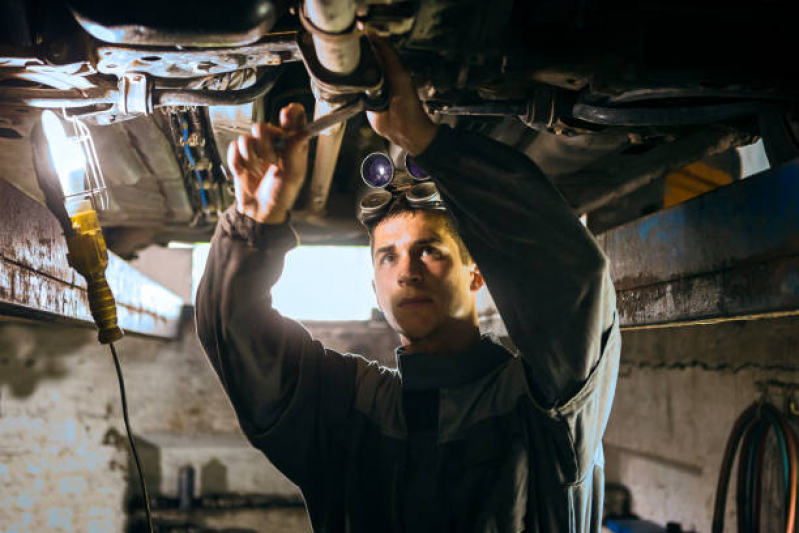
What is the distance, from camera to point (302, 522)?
338cm

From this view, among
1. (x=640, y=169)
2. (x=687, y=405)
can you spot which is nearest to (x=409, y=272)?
(x=640, y=169)

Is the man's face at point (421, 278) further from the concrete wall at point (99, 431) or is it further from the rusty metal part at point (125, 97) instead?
the concrete wall at point (99, 431)

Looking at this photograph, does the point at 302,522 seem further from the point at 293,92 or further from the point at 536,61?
the point at 536,61

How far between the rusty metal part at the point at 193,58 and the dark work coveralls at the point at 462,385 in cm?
27

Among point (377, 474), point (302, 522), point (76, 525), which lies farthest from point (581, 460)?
point (76, 525)

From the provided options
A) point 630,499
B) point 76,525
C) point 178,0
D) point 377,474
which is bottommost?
point 76,525

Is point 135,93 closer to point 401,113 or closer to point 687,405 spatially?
point 401,113

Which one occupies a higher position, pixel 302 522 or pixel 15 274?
pixel 15 274

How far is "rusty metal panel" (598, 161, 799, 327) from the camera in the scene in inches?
36.9

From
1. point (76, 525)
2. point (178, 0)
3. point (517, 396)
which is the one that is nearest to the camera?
point (178, 0)

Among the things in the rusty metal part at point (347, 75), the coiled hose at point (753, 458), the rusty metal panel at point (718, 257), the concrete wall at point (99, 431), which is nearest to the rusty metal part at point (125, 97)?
the rusty metal part at point (347, 75)

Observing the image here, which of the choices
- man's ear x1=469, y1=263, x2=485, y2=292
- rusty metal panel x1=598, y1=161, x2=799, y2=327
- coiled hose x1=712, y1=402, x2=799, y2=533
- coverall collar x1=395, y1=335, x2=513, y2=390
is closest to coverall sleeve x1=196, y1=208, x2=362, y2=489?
coverall collar x1=395, y1=335, x2=513, y2=390

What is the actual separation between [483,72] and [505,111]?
14cm

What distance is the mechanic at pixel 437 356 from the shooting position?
0.91 metres
